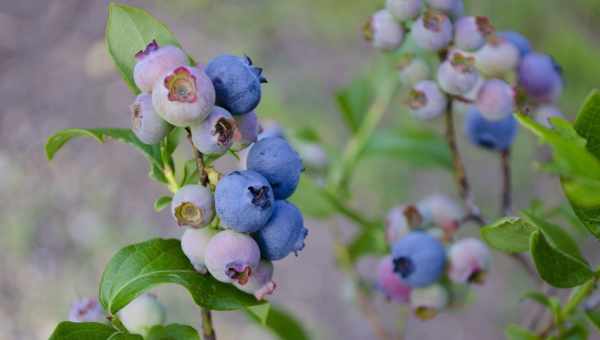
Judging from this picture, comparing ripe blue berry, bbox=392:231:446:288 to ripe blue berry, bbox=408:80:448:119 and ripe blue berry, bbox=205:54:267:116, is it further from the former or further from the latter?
ripe blue berry, bbox=205:54:267:116

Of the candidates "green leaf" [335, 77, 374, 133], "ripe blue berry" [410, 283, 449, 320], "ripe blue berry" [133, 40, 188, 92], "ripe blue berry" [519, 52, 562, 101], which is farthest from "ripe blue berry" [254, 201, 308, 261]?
"green leaf" [335, 77, 374, 133]

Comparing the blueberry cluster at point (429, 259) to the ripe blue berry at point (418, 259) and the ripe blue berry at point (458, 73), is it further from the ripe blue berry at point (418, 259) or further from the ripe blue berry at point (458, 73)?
the ripe blue berry at point (458, 73)

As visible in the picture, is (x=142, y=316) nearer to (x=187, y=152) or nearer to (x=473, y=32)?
(x=473, y=32)

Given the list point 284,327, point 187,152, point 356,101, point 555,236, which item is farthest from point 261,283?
point 187,152

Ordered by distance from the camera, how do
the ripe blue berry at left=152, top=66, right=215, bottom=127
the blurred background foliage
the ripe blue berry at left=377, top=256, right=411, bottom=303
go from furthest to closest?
the blurred background foliage
the ripe blue berry at left=377, top=256, right=411, bottom=303
the ripe blue berry at left=152, top=66, right=215, bottom=127

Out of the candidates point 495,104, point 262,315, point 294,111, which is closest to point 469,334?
point 294,111
